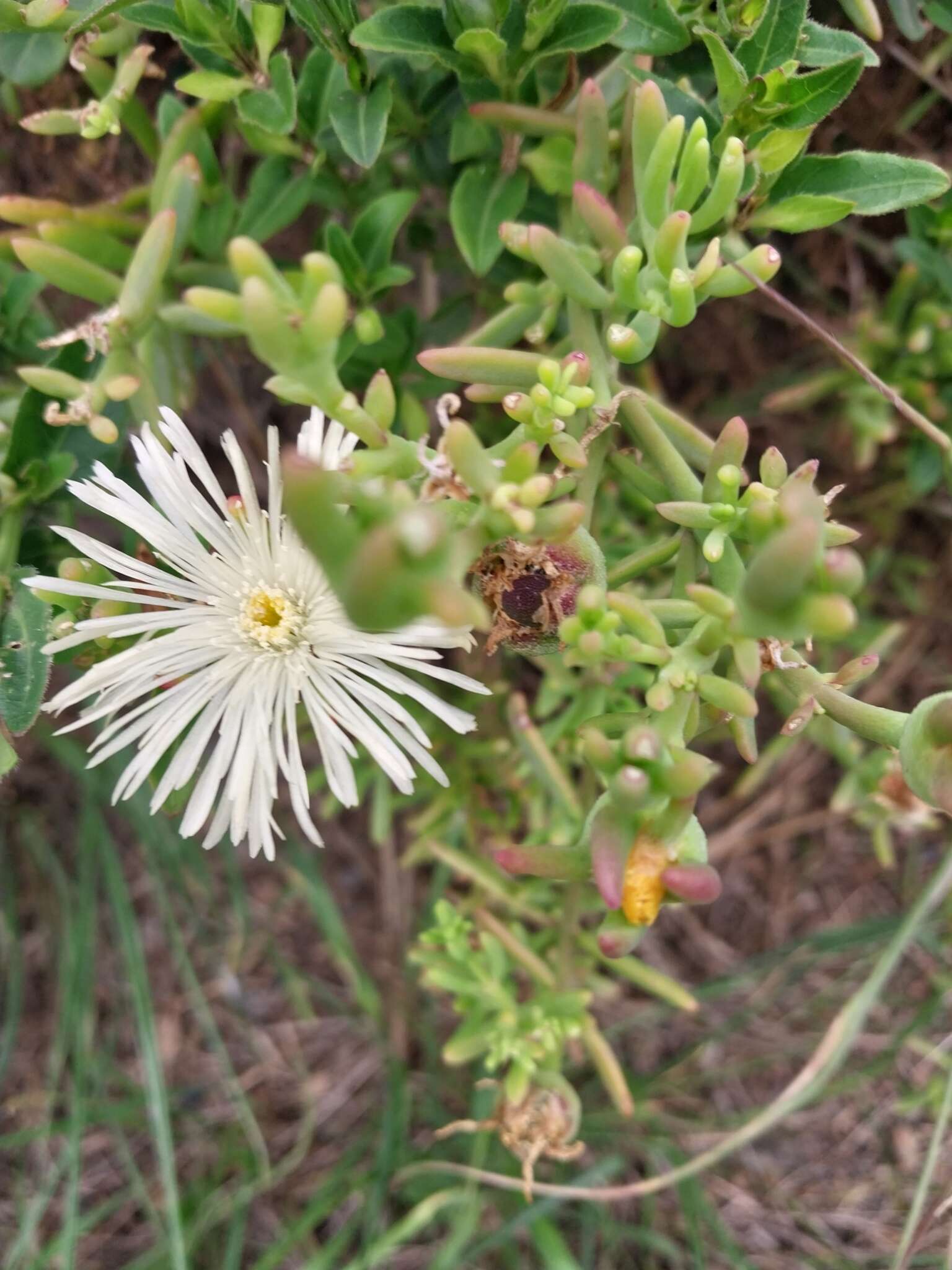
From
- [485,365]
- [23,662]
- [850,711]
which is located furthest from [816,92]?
[23,662]

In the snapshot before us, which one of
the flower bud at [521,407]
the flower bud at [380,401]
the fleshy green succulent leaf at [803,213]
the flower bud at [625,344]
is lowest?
the flower bud at [380,401]

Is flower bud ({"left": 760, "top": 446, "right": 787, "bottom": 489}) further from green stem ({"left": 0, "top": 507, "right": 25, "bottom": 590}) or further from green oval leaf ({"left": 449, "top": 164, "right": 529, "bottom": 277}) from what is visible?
green stem ({"left": 0, "top": 507, "right": 25, "bottom": 590})

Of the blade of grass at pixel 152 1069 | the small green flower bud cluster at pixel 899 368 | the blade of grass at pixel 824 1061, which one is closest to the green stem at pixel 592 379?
the small green flower bud cluster at pixel 899 368

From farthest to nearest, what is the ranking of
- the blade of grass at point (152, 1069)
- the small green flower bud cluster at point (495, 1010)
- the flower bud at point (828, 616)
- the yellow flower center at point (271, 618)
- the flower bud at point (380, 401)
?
the blade of grass at point (152, 1069), the small green flower bud cluster at point (495, 1010), the yellow flower center at point (271, 618), the flower bud at point (380, 401), the flower bud at point (828, 616)

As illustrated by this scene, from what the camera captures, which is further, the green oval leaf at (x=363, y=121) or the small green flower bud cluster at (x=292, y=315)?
the green oval leaf at (x=363, y=121)

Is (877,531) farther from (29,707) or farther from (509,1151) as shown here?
(29,707)

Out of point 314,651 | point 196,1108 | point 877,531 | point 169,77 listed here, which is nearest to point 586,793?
point 314,651

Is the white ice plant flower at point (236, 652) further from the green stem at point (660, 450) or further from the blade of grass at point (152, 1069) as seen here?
the blade of grass at point (152, 1069)
